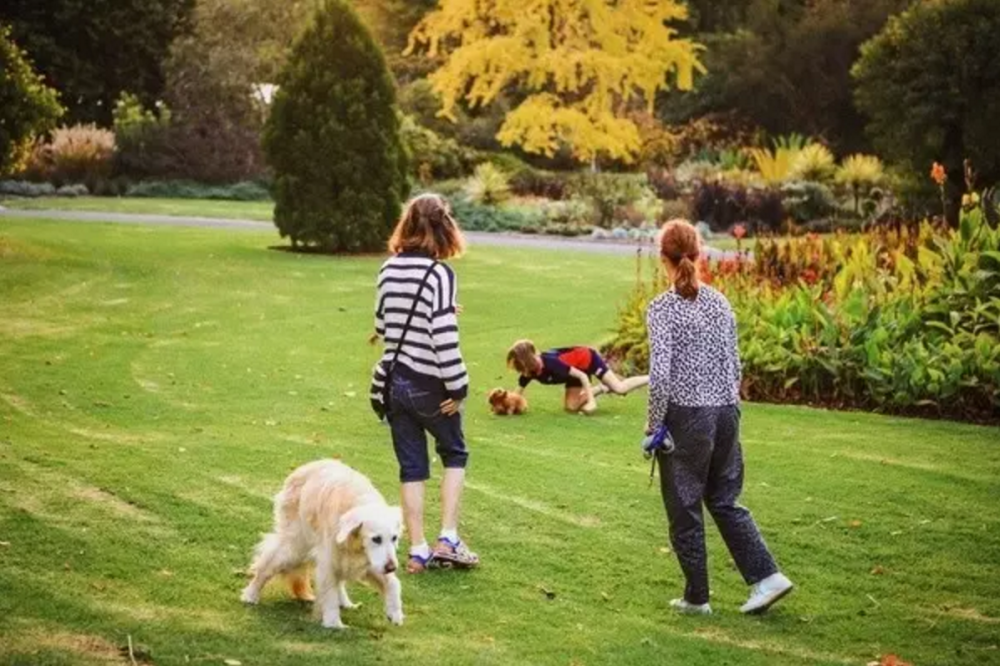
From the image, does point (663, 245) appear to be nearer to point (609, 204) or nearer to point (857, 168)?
point (609, 204)

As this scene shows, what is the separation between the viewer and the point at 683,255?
695 centimetres

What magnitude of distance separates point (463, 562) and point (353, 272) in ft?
43.9

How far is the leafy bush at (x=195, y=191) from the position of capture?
115 feet

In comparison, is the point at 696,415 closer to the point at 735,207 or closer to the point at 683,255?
the point at 683,255

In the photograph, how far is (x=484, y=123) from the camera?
39.2 metres

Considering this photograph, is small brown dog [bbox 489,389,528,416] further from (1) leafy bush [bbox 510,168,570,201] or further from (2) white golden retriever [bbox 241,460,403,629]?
(1) leafy bush [bbox 510,168,570,201]

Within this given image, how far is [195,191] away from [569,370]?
82.4 feet

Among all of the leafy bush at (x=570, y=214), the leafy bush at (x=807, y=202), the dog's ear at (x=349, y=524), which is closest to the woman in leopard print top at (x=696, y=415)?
the dog's ear at (x=349, y=524)

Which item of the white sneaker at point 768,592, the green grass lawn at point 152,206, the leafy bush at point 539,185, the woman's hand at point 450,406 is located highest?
the leafy bush at point 539,185

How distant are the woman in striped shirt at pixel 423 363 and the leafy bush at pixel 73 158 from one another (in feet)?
94.3

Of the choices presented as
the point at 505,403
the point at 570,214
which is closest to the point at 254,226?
the point at 570,214

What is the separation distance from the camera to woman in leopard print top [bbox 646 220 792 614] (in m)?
6.94

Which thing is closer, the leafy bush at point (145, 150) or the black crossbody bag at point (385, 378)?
the black crossbody bag at point (385, 378)

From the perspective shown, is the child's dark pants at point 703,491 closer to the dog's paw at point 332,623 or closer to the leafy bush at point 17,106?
the dog's paw at point 332,623
